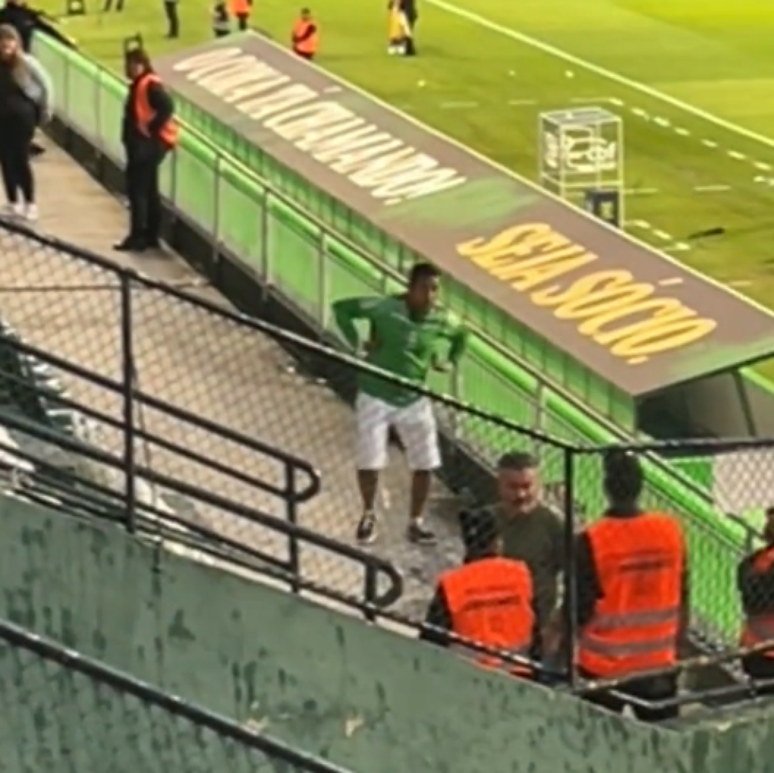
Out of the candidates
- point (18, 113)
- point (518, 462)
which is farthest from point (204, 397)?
point (18, 113)

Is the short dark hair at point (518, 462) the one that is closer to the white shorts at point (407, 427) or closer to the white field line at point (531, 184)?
the white shorts at point (407, 427)

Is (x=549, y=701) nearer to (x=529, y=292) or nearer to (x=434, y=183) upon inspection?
(x=529, y=292)

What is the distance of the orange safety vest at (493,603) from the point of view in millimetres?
10281

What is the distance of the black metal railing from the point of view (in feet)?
33.6

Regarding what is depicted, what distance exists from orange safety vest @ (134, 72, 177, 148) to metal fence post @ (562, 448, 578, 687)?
11730 mm

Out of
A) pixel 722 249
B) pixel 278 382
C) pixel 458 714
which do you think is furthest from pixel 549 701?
pixel 722 249

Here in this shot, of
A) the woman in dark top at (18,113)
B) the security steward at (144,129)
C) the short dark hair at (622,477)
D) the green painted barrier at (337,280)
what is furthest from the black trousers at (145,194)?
the short dark hair at (622,477)

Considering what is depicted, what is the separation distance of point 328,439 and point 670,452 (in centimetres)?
408

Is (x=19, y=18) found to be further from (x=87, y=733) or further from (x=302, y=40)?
(x=87, y=733)

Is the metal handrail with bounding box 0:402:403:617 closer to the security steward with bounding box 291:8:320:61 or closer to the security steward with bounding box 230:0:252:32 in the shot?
the security steward with bounding box 291:8:320:61

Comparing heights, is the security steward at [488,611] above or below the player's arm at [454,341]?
above

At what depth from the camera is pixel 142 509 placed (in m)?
10.3

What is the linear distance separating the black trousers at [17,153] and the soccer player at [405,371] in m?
7.44

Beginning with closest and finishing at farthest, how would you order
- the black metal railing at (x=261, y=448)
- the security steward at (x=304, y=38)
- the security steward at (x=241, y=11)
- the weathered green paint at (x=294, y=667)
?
1. the weathered green paint at (x=294, y=667)
2. the black metal railing at (x=261, y=448)
3. the security steward at (x=304, y=38)
4. the security steward at (x=241, y=11)
